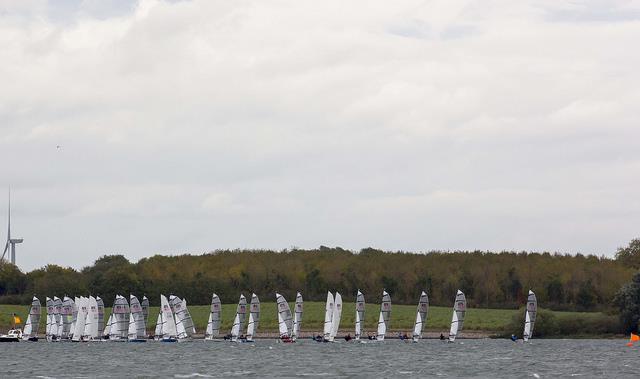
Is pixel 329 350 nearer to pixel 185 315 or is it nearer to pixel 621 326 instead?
pixel 185 315

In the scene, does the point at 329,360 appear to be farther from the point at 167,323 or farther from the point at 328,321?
the point at 167,323

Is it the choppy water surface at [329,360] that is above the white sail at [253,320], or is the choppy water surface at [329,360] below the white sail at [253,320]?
below

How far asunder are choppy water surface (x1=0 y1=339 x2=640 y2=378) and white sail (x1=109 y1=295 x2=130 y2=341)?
1196 cm

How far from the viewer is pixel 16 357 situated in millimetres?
151625

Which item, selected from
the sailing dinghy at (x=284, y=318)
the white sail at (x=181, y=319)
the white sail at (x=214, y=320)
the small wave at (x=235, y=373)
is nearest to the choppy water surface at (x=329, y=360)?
the small wave at (x=235, y=373)

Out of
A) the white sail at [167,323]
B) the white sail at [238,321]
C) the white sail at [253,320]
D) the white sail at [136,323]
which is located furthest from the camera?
the white sail at [136,323]

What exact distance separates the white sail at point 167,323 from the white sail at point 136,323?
10.1ft

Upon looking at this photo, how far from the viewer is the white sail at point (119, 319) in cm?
19788

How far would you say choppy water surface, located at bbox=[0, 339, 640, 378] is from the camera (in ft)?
388

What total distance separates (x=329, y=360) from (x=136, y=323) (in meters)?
Answer: 64.2

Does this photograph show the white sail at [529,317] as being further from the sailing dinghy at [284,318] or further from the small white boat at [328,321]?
the sailing dinghy at [284,318]

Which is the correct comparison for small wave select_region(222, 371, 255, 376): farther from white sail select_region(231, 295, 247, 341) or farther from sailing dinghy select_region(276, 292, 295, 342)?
white sail select_region(231, 295, 247, 341)

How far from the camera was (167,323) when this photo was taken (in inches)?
7672

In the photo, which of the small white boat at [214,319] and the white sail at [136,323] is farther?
the small white boat at [214,319]
